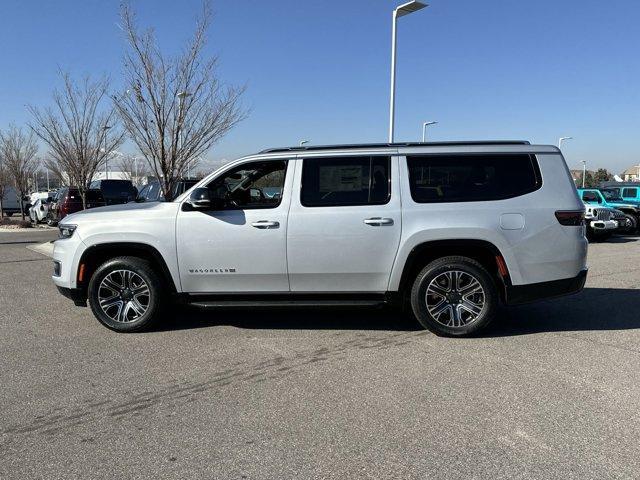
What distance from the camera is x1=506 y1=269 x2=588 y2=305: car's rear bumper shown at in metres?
5.38

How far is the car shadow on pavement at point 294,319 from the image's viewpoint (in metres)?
5.96

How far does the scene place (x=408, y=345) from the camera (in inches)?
207

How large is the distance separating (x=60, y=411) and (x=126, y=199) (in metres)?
18.8

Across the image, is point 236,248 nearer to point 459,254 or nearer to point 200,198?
point 200,198

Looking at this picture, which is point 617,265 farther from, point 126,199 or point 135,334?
point 126,199

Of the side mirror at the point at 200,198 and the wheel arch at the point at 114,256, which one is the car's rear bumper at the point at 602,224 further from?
the wheel arch at the point at 114,256

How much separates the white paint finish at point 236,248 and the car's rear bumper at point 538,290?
2.30 m

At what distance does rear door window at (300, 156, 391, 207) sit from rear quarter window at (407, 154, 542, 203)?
304 mm

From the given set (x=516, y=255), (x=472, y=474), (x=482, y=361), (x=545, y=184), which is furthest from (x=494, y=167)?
(x=472, y=474)

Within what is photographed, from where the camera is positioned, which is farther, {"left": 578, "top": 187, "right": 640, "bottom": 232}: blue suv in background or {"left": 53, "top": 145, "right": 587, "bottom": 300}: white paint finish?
{"left": 578, "top": 187, "right": 640, "bottom": 232}: blue suv in background

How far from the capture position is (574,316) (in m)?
6.42

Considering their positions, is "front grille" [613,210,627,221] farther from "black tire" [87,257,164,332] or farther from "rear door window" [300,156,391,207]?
"black tire" [87,257,164,332]

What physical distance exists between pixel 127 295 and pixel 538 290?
4.31 meters

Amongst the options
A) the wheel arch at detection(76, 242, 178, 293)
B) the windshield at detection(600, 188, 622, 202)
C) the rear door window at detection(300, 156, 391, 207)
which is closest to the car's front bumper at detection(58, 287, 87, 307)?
the wheel arch at detection(76, 242, 178, 293)
